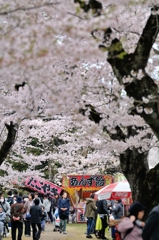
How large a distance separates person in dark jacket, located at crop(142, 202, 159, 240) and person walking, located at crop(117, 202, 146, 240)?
1.72ft

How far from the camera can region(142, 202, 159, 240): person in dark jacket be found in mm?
6824

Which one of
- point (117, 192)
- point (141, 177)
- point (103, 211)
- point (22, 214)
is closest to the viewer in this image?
point (141, 177)

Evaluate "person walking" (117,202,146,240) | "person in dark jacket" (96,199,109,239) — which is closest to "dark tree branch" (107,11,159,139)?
"person walking" (117,202,146,240)

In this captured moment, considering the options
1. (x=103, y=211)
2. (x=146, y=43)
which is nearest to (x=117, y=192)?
(x=103, y=211)

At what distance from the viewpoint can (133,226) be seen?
7430 mm

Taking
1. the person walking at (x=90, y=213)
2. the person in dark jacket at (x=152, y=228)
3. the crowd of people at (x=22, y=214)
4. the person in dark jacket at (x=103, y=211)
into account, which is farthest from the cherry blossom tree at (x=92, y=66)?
the person walking at (x=90, y=213)

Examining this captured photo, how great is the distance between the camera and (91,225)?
741 inches

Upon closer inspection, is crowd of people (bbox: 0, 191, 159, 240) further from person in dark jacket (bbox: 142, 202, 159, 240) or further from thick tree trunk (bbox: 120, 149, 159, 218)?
thick tree trunk (bbox: 120, 149, 159, 218)

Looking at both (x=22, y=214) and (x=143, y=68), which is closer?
(x=143, y=68)

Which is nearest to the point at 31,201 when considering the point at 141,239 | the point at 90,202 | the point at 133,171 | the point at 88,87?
the point at 90,202

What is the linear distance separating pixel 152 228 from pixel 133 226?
622 mm

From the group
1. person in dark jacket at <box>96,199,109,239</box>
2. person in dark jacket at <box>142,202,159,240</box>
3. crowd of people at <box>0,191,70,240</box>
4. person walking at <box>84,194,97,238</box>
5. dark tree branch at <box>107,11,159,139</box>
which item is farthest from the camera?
person walking at <box>84,194,97,238</box>

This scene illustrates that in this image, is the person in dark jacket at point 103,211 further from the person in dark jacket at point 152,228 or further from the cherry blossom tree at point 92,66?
the person in dark jacket at point 152,228

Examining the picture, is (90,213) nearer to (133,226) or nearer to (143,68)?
(133,226)
